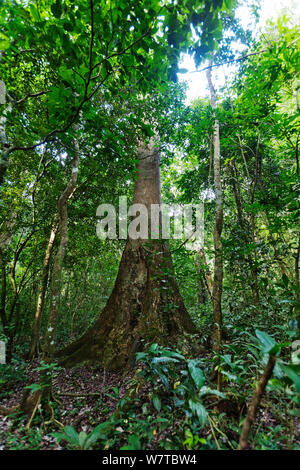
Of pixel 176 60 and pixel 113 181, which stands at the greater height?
pixel 113 181

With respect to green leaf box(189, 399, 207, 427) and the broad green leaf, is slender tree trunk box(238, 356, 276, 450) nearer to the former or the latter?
green leaf box(189, 399, 207, 427)

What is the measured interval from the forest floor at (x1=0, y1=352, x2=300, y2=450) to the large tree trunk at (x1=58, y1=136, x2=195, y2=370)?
0.29m

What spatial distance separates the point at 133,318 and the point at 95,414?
143 centimetres

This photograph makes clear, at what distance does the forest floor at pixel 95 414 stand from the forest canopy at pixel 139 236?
0.02m

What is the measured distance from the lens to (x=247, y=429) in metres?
1.01

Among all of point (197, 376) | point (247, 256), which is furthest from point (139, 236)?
point (197, 376)

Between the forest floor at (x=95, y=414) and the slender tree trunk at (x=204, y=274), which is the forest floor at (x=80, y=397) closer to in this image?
the forest floor at (x=95, y=414)

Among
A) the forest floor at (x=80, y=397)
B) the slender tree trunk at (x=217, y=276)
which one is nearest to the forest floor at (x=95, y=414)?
the forest floor at (x=80, y=397)

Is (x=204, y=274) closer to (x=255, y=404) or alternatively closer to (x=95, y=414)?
(x=95, y=414)

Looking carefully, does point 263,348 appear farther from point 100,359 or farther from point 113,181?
point 113,181

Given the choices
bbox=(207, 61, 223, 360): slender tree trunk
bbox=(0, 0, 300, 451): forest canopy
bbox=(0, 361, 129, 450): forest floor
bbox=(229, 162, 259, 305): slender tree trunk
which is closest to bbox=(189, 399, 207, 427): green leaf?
bbox=(0, 0, 300, 451): forest canopy
